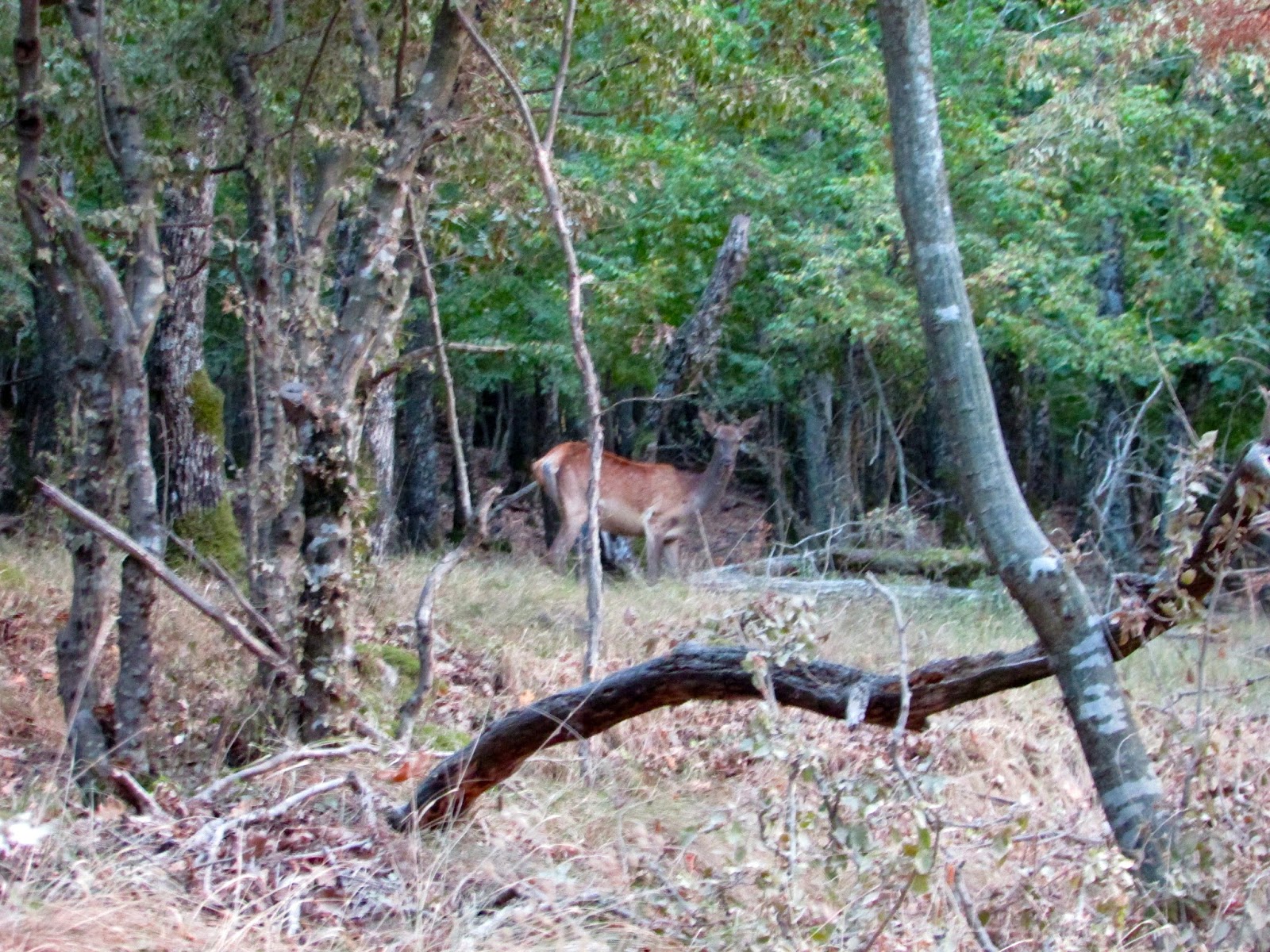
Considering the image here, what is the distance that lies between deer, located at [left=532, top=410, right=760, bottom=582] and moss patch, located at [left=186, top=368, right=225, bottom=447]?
339 cm

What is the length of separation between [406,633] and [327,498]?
293 centimetres

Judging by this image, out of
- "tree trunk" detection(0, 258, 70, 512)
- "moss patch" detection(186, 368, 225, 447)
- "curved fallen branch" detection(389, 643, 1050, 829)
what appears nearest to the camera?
"curved fallen branch" detection(389, 643, 1050, 829)

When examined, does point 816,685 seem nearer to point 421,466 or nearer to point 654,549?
point 654,549

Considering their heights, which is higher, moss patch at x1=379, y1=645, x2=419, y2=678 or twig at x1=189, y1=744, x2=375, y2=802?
twig at x1=189, y1=744, x2=375, y2=802

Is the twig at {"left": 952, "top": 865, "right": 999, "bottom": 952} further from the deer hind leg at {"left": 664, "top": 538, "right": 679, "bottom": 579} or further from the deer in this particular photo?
the deer hind leg at {"left": 664, "top": 538, "right": 679, "bottom": 579}

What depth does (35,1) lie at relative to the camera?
6.43 m

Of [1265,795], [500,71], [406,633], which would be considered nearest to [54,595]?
[406,633]

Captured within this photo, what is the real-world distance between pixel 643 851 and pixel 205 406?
8299 millimetres

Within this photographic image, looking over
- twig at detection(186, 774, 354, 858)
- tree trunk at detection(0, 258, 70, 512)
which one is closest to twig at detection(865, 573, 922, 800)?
twig at detection(186, 774, 354, 858)

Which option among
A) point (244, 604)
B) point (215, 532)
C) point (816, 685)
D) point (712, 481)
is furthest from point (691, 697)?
point (712, 481)

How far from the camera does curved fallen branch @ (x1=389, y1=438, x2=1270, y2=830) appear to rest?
4.20 metres

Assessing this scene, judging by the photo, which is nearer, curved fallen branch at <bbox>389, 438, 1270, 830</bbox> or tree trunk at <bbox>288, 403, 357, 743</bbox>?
curved fallen branch at <bbox>389, 438, 1270, 830</bbox>

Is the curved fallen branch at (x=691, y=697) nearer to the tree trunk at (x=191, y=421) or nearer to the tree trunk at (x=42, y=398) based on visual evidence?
the tree trunk at (x=191, y=421)

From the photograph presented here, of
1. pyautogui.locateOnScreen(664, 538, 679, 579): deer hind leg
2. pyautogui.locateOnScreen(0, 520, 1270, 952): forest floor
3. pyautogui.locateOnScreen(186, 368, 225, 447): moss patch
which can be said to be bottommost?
pyautogui.locateOnScreen(664, 538, 679, 579): deer hind leg
